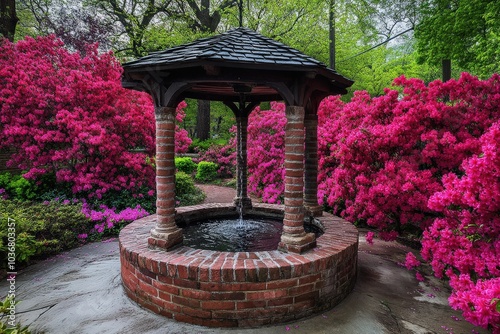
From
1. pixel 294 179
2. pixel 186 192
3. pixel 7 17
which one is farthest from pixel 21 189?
pixel 294 179

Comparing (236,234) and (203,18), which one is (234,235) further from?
(203,18)

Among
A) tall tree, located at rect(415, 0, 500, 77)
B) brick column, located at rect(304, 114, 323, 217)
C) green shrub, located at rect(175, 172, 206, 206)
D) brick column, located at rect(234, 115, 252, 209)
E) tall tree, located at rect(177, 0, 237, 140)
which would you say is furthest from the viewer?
tall tree, located at rect(177, 0, 237, 140)

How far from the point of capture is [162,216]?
12.5ft

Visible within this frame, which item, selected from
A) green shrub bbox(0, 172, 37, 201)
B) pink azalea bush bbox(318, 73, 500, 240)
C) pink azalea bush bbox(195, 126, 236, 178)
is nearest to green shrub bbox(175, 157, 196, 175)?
pink azalea bush bbox(195, 126, 236, 178)

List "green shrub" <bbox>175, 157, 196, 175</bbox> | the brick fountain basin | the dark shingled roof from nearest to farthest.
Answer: the brick fountain basin → the dark shingled roof → "green shrub" <bbox>175, 157, 196, 175</bbox>

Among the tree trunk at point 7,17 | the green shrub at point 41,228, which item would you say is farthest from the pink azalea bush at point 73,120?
the tree trunk at point 7,17

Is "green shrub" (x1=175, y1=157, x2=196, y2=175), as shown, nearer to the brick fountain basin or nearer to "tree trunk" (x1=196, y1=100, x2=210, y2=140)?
"tree trunk" (x1=196, y1=100, x2=210, y2=140)

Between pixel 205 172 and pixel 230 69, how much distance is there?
Answer: 10529 millimetres

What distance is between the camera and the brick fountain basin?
3.11 m

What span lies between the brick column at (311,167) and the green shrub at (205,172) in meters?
8.82

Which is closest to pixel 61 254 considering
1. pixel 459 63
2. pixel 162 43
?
pixel 459 63

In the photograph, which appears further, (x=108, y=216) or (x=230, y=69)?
(x=108, y=216)

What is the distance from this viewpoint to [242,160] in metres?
6.13

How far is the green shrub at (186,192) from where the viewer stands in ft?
30.6
